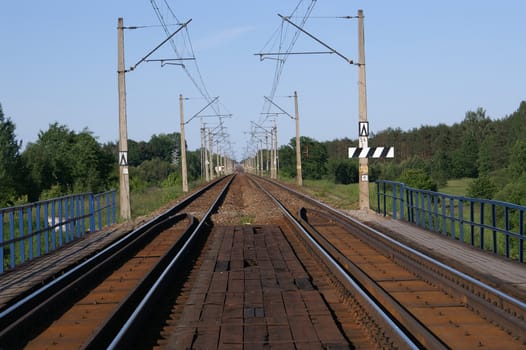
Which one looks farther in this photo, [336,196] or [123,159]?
[336,196]

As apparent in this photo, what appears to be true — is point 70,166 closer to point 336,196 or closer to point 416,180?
point 416,180

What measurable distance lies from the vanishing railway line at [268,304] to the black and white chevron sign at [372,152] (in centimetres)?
863

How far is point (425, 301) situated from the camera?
8680 mm

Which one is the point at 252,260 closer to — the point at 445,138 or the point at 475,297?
the point at 475,297

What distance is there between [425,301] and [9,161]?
64.9 meters

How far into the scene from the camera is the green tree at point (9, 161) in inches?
2430

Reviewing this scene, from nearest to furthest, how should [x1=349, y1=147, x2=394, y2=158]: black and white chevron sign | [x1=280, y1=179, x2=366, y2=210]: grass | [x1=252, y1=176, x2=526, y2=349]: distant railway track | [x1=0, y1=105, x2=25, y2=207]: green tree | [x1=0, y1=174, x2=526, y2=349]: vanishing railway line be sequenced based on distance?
[x1=252, y1=176, x2=526, y2=349]: distant railway track, [x1=0, y1=174, x2=526, y2=349]: vanishing railway line, [x1=349, y1=147, x2=394, y2=158]: black and white chevron sign, [x1=280, y1=179, x2=366, y2=210]: grass, [x1=0, y1=105, x2=25, y2=207]: green tree

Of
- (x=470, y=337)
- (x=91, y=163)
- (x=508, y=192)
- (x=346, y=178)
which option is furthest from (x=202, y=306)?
(x=346, y=178)

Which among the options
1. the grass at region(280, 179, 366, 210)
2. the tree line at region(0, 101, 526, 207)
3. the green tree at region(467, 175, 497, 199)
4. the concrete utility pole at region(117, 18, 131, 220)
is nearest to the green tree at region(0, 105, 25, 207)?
the tree line at region(0, 101, 526, 207)

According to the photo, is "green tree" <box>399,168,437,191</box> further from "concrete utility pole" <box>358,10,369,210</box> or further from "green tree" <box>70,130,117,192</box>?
"concrete utility pole" <box>358,10,369,210</box>

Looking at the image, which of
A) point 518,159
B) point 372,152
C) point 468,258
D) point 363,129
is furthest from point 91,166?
point 468,258

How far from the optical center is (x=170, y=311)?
8.50 metres

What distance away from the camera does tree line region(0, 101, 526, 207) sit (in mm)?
69000

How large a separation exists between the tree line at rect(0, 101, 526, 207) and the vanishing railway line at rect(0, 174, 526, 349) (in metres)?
37.7
